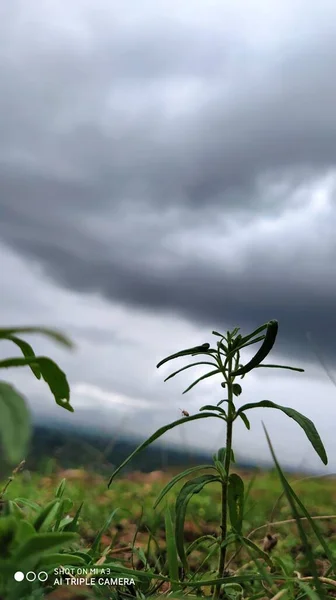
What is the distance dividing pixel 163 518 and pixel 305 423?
2.80 meters

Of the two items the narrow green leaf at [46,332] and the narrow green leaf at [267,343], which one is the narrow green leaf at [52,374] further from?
the narrow green leaf at [267,343]

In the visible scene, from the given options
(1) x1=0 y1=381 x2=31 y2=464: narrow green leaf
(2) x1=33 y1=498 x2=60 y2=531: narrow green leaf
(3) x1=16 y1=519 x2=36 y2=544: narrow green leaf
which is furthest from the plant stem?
(1) x1=0 y1=381 x2=31 y2=464: narrow green leaf

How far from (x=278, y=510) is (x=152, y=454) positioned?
0.98 metres

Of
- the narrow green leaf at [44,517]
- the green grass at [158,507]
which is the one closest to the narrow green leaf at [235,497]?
the narrow green leaf at [44,517]

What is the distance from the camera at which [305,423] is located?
1428 millimetres

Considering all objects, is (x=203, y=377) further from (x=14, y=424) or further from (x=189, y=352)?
(x=14, y=424)

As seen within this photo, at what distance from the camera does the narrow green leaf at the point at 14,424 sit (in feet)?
2.93

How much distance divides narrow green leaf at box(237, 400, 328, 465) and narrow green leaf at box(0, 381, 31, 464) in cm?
71

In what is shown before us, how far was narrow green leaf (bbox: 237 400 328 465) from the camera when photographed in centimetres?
139

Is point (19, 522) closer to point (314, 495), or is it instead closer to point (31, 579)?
point (31, 579)

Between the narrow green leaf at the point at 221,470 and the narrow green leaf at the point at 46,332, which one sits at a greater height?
the narrow green leaf at the point at 46,332

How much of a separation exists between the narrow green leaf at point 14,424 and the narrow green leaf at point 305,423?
0.71 m

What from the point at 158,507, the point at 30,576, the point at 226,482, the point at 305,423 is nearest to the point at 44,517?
the point at 30,576

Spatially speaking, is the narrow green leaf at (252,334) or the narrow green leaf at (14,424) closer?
the narrow green leaf at (14,424)
